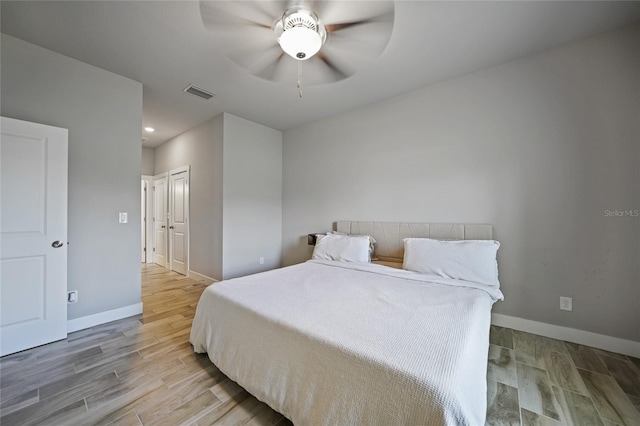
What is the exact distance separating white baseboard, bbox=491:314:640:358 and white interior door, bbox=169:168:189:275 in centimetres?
469

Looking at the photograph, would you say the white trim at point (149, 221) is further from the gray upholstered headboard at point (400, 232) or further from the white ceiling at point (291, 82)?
the gray upholstered headboard at point (400, 232)

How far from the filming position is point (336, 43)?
1.78m

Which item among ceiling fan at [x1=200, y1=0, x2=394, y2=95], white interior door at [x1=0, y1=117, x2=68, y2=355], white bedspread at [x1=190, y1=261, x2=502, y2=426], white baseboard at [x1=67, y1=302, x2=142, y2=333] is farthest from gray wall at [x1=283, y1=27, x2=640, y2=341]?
white interior door at [x1=0, y1=117, x2=68, y2=355]

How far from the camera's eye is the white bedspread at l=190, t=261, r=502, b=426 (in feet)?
3.03

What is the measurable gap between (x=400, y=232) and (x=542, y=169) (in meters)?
1.49

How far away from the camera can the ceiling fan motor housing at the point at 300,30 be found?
1.46 meters

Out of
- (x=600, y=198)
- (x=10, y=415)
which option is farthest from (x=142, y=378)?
(x=600, y=198)

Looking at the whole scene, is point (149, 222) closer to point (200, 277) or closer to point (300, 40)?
point (200, 277)

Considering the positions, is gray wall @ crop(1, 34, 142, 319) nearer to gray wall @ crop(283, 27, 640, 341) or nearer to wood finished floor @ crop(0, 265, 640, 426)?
wood finished floor @ crop(0, 265, 640, 426)

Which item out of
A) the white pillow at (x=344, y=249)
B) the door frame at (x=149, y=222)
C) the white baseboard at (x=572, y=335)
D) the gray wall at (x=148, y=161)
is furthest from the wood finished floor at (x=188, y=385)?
the gray wall at (x=148, y=161)

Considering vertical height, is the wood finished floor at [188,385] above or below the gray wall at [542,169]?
below

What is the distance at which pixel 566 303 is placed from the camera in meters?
2.18

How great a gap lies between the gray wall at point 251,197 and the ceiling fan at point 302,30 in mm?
1843

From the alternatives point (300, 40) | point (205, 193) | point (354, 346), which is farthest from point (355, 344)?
point (205, 193)
